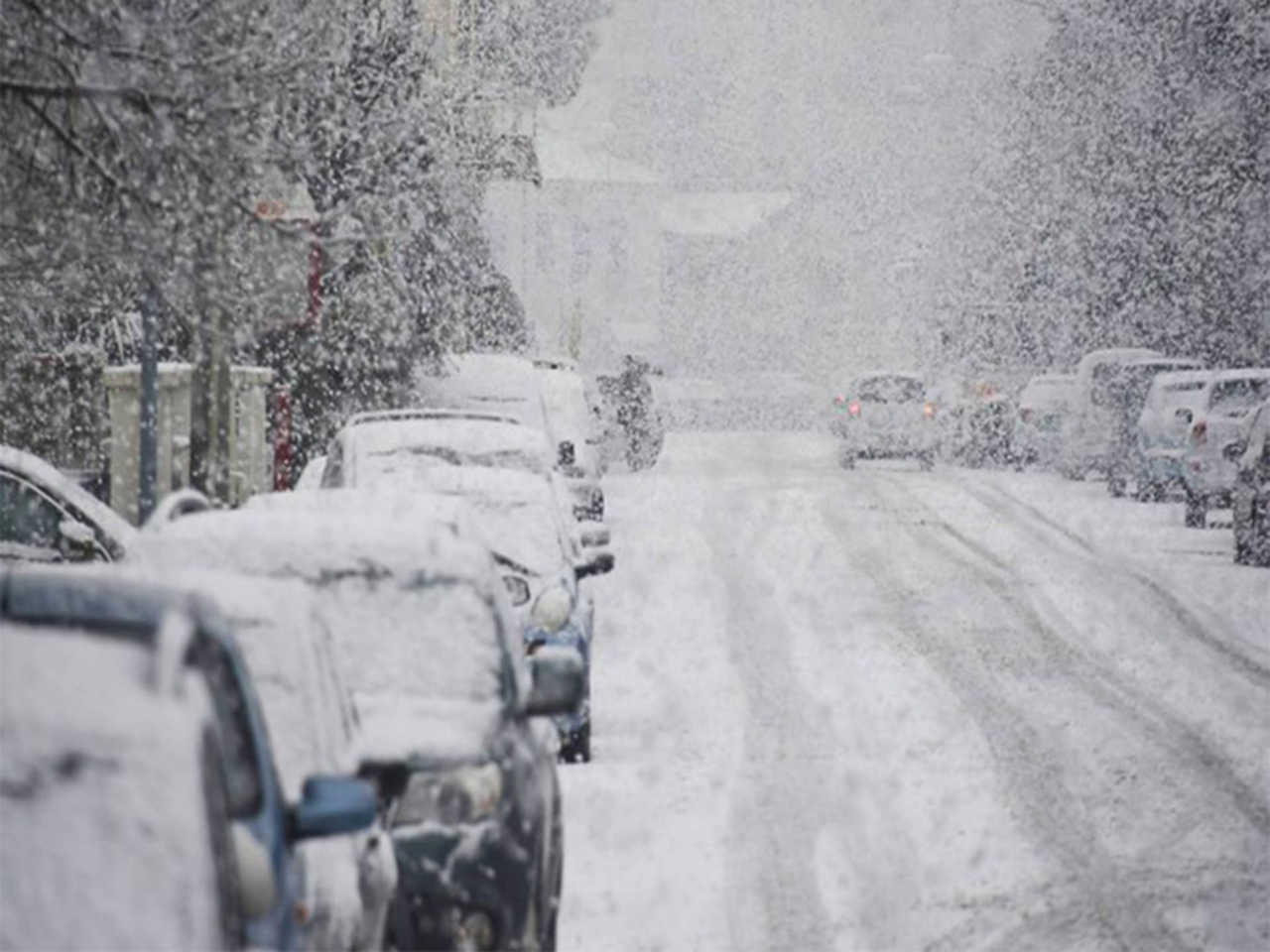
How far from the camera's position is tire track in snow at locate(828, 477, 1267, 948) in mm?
9961

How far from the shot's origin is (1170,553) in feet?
85.3

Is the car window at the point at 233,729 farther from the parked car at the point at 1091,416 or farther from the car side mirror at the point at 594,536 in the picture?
the parked car at the point at 1091,416

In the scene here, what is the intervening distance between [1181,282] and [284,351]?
2317 centimetres

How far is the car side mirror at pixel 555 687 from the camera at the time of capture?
776 centimetres

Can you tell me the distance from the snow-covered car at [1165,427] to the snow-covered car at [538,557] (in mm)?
17521

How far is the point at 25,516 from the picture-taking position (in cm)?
1327

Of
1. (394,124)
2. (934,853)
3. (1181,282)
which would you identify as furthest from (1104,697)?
(1181,282)

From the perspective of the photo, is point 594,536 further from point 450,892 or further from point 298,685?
point 298,685

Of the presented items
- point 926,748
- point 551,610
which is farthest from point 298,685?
point 926,748

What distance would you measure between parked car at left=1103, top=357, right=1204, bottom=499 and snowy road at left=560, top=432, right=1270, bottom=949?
22.1ft

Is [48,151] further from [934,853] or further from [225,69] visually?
[934,853]

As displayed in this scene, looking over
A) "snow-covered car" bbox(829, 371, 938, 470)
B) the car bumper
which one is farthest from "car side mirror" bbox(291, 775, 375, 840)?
"snow-covered car" bbox(829, 371, 938, 470)

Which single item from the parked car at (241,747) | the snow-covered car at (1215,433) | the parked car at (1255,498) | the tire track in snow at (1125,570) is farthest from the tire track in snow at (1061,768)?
the snow-covered car at (1215,433)

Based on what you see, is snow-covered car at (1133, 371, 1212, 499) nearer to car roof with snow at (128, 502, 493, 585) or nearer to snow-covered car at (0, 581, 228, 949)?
car roof with snow at (128, 502, 493, 585)
